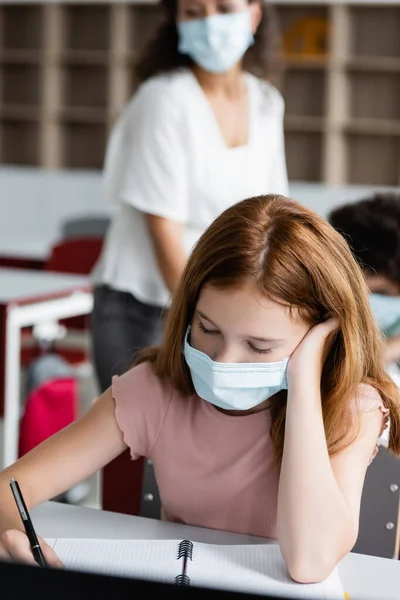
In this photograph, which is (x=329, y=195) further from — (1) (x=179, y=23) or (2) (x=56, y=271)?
(1) (x=179, y=23)

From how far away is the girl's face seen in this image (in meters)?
1.21

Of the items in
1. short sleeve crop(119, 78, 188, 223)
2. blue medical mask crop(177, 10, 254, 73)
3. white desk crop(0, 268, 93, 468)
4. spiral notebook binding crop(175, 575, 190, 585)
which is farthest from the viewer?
white desk crop(0, 268, 93, 468)

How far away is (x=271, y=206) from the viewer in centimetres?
130

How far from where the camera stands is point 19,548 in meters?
1.09

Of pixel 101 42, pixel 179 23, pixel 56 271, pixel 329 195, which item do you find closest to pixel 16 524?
pixel 179 23

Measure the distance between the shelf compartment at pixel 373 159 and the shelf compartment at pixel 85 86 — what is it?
177cm

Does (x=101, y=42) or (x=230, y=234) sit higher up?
(x=101, y=42)

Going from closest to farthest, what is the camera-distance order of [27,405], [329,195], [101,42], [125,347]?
[125,347]
[27,405]
[329,195]
[101,42]

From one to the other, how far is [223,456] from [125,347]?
0.66 meters

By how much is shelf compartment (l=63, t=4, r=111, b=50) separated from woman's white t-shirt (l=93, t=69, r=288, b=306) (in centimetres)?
493

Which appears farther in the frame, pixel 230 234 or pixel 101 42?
pixel 101 42

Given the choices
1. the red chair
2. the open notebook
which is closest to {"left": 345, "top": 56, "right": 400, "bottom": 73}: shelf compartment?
the red chair

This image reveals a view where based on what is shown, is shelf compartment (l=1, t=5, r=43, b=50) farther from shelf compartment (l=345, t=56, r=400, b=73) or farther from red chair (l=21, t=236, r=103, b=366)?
red chair (l=21, t=236, r=103, b=366)

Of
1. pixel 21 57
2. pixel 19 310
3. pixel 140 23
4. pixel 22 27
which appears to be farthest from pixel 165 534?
pixel 22 27
